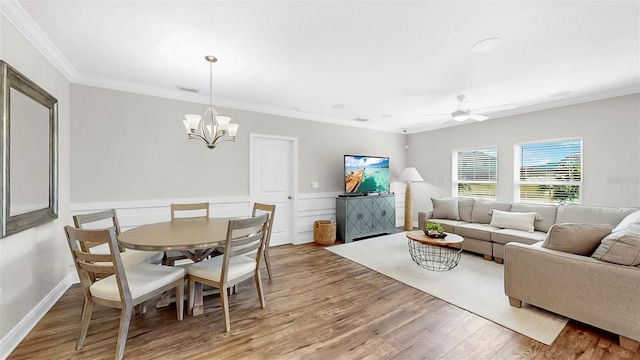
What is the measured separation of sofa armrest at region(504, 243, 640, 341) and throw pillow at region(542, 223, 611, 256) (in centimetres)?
7

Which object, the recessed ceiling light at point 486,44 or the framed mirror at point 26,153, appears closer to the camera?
the framed mirror at point 26,153

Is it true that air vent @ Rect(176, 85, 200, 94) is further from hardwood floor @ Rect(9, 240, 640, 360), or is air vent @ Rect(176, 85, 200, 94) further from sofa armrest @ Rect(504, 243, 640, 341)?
sofa armrest @ Rect(504, 243, 640, 341)

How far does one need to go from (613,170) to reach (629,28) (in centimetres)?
248

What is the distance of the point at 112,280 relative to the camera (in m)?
1.90

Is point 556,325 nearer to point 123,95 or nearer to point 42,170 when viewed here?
point 42,170

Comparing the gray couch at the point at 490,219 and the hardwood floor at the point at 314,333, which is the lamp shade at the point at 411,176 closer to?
the gray couch at the point at 490,219

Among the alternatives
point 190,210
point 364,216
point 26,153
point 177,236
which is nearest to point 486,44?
point 177,236

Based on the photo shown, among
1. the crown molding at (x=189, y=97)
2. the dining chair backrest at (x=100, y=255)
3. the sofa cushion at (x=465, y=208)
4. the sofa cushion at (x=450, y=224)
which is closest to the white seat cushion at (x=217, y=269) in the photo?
the dining chair backrest at (x=100, y=255)

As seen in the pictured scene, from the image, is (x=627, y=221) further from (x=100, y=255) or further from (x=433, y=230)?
(x=100, y=255)

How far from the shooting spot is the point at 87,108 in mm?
3096

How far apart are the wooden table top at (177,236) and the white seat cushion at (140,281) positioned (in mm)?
246

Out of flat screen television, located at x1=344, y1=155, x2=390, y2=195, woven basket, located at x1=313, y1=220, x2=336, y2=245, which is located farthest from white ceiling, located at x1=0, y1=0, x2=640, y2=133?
woven basket, located at x1=313, y1=220, x2=336, y2=245

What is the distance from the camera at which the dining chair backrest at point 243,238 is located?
6.72 feet

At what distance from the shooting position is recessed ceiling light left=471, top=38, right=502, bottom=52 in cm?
223
